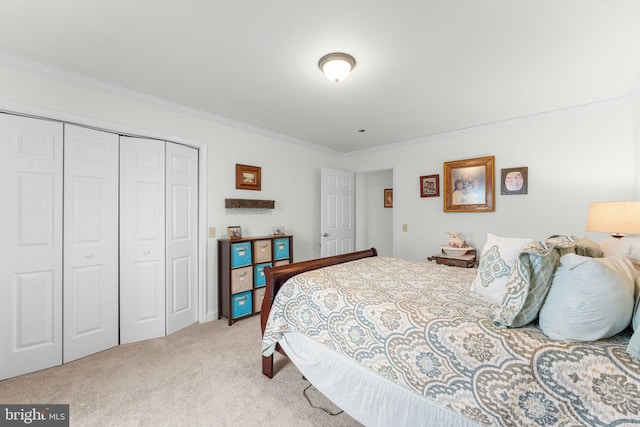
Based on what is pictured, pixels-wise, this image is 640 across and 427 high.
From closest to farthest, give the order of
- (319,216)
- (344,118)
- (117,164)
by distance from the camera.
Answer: (117,164)
(344,118)
(319,216)

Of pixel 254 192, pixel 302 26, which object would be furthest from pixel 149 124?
pixel 302 26

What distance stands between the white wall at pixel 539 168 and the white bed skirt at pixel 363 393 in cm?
281

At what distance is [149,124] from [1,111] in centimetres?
98

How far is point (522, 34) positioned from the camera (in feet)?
5.71

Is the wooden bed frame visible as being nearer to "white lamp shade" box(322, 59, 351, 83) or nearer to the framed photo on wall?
"white lamp shade" box(322, 59, 351, 83)

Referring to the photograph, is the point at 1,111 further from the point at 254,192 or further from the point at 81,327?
the point at 254,192

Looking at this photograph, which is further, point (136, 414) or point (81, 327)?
point (81, 327)

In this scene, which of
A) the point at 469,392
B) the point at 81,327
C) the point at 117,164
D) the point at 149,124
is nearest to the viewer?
the point at 469,392

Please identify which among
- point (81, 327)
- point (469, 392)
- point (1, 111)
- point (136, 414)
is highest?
point (1, 111)

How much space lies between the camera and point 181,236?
2.98 metres

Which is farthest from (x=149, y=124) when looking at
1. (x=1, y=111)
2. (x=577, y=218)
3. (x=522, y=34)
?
(x=577, y=218)

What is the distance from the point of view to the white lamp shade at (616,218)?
200 cm

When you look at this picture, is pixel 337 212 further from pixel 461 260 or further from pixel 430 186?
pixel 461 260

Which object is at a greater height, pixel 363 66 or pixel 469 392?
pixel 363 66
